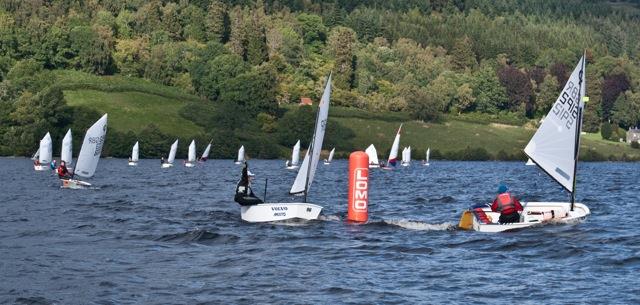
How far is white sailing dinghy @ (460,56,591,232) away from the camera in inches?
1710

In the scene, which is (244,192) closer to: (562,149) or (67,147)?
(562,149)

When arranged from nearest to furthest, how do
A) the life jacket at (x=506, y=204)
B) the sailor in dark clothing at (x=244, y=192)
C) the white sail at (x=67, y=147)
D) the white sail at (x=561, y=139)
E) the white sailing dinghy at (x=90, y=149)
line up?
the life jacket at (x=506, y=204) → the white sail at (x=561, y=139) → the sailor in dark clothing at (x=244, y=192) → the white sailing dinghy at (x=90, y=149) → the white sail at (x=67, y=147)

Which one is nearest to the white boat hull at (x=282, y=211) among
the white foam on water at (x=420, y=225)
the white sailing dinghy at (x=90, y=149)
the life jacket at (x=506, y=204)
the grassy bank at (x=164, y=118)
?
the white foam on water at (x=420, y=225)

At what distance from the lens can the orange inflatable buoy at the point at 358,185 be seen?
4241 cm

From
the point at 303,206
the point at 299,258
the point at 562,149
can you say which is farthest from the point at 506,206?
the point at 299,258

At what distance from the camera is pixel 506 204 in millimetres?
41406

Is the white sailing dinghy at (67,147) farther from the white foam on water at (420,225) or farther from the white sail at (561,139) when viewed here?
the white sail at (561,139)

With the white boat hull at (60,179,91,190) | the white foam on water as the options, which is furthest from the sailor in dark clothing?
the white boat hull at (60,179,91,190)

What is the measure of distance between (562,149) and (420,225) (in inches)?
273

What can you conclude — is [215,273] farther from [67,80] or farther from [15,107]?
[67,80]

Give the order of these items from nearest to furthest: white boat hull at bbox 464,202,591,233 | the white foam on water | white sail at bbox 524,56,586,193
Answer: white boat hull at bbox 464,202,591,233, white sail at bbox 524,56,586,193, the white foam on water

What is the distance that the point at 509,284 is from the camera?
3019cm

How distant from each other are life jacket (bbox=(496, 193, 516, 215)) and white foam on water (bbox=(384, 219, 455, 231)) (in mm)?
3493

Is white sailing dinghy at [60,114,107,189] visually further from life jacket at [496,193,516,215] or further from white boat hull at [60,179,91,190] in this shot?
life jacket at [496,193,516,215]
